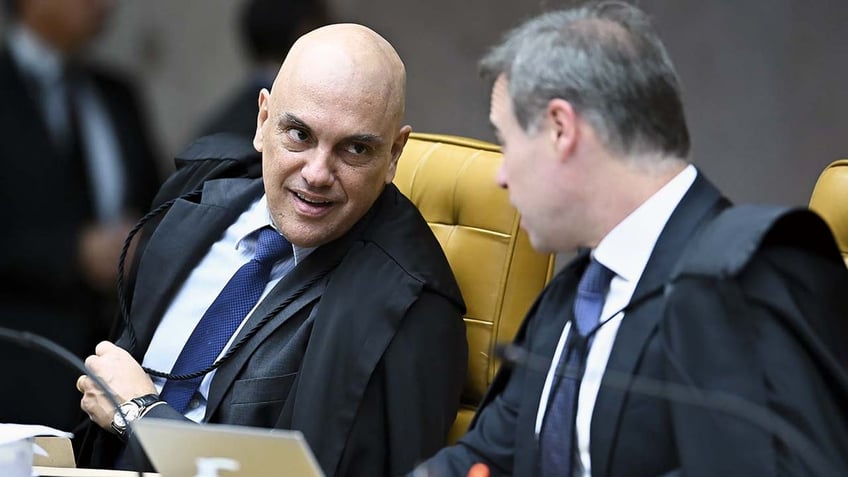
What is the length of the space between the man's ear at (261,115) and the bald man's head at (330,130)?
0.07 meters

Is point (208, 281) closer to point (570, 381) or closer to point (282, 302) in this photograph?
point (282, 302)

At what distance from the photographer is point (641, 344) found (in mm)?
1792

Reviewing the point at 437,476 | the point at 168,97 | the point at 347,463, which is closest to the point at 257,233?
the point at 347,463

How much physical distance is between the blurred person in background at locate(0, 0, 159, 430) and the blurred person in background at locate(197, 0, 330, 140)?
1.14 ft

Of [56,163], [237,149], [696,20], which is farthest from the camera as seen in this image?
[696,20]

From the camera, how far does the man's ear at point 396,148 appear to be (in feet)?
8.17

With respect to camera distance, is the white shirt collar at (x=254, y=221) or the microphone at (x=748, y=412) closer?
the microphone at (x=748, y=412)

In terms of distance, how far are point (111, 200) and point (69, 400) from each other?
1.17m

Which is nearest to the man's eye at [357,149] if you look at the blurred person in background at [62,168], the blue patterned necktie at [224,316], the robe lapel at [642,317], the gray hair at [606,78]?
the blue patterned necktie at [224,316]

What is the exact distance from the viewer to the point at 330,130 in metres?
2.37

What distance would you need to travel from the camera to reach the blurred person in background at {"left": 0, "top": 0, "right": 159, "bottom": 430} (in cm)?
147

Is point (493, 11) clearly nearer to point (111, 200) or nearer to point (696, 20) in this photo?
point (696, 20)

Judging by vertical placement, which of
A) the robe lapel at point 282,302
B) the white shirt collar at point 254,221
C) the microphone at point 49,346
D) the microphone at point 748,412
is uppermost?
the microphone at point 748,412

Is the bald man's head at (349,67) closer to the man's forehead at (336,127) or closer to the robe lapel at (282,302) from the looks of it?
the man's forehead at (336,127)
